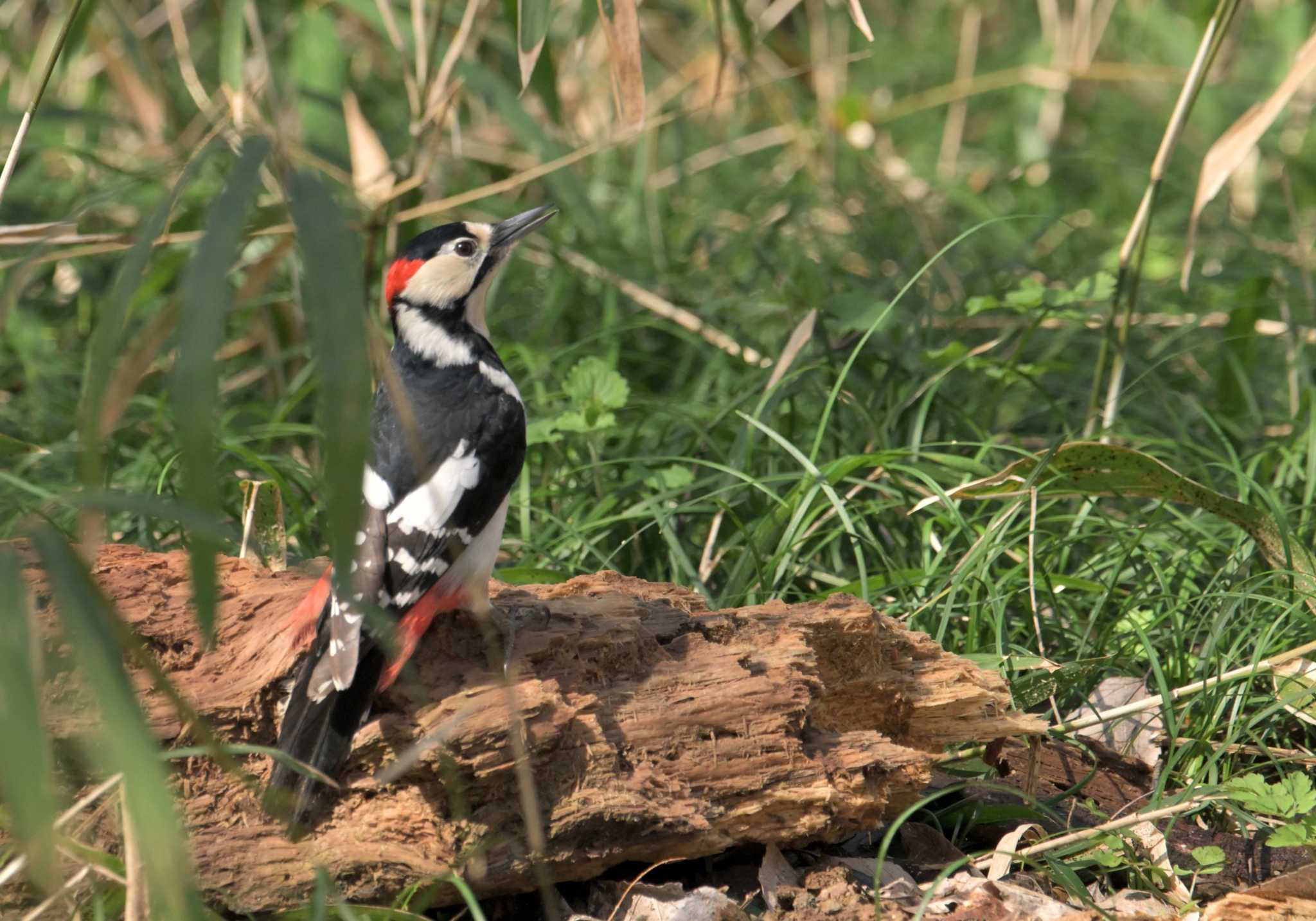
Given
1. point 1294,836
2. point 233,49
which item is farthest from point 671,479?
point 233,49

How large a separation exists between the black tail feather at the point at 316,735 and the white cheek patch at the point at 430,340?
109 cm

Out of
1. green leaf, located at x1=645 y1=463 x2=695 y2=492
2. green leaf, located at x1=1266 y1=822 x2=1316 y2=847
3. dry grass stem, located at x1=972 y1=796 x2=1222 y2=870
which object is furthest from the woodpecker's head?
green leaf, located at x1=1266 y1=822 x2=1316 y2=847

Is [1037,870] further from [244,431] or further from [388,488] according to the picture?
[244,431]

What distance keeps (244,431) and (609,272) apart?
143 cm

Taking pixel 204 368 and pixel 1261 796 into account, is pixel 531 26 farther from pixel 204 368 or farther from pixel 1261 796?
pixel 1261 796

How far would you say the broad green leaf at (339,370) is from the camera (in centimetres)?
134

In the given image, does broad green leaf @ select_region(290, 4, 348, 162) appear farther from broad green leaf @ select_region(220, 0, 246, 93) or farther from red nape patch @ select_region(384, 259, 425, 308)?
red nape patch @ select_region(384, 259, 425, 308)

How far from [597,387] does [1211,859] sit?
6.33 ft

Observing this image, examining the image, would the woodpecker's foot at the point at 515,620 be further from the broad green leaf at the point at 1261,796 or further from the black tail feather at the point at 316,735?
the broad green leaf at the point at 1261,796

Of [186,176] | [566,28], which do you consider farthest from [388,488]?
[566,28]

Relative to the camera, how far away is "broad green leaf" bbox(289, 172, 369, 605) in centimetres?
134

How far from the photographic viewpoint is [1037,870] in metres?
2.50

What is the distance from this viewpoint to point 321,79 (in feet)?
16.5

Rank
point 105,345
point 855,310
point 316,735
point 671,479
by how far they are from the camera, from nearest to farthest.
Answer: point 105,345, point 316,735, point 671,479, point 855,310
